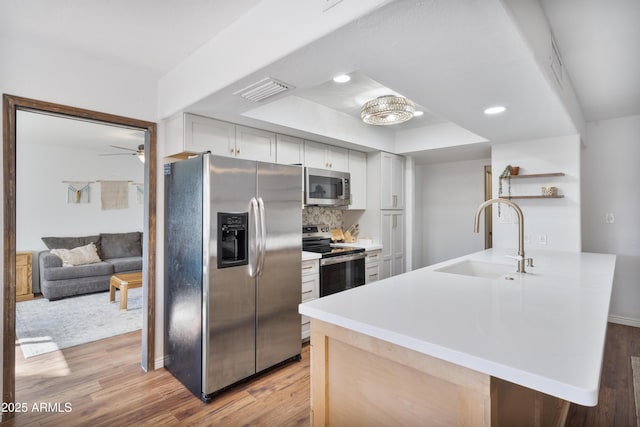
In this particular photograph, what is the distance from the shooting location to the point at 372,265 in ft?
13.3

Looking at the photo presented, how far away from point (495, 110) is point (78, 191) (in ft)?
21.1

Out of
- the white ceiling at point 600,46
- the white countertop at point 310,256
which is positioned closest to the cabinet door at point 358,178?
the white countertop at point 310,256

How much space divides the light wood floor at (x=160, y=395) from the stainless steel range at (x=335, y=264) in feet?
2.39

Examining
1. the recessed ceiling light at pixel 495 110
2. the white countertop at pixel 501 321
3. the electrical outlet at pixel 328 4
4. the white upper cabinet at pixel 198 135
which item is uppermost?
the electrical outlet at pixel 328 4

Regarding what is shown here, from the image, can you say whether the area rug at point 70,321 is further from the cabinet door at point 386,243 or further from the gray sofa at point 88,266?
the cabinet door at point 386,243

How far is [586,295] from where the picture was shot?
1.42 m

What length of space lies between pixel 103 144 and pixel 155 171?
139 inches

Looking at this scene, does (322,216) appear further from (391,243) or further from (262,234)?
(262,234)

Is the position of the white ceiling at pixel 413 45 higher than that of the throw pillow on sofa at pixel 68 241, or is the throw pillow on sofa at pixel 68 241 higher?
the white ceiling at pixel 413 45

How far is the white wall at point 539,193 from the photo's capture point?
313 centimetres

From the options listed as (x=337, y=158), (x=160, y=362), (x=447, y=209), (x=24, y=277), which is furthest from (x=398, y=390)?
(x=24, y=277)

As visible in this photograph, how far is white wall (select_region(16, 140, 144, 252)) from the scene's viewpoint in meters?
5.16

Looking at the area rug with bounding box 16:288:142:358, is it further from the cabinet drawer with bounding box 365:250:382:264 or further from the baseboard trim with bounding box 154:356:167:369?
the cabinet drawer with bounding box 365:250:382:264

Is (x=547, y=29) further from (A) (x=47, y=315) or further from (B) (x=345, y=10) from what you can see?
(A) (x=47, y=315)
